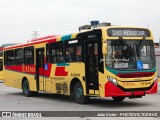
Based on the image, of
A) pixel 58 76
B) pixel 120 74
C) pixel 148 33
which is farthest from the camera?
pixel 58 76

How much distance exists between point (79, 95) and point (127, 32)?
130 inches

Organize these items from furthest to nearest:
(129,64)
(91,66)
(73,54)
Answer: (73,54), (91,66), (129,64)

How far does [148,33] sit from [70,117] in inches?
200

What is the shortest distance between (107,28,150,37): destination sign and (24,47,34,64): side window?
24.0 ft

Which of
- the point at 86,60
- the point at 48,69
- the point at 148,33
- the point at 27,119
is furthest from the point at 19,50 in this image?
the point at 27,119

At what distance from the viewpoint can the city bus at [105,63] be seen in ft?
45.4

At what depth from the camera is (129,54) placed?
14.2m

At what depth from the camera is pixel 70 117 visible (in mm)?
11820

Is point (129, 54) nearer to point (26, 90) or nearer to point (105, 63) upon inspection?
point (105, 63)

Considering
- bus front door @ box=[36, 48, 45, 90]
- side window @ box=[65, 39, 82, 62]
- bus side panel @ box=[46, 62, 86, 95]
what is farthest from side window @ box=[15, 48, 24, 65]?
side window @ box=[65, 39, 82, 62]

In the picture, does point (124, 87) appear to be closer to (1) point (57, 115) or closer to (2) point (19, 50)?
(1) point (57, 115)

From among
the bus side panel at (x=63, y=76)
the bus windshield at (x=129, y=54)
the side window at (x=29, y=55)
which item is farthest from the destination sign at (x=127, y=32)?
the side window at (x=29, y=55)

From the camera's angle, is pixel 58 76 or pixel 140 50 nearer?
pixel 140 50

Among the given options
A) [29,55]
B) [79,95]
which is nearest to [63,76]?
[79,95]
